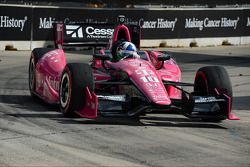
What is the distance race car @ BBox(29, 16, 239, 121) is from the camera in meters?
9.84

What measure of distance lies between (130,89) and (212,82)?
1289 millimetres

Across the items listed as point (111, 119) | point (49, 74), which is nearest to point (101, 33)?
point (49, 74)

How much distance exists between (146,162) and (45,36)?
15655 millimetres

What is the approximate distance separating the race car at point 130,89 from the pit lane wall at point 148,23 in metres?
6.90

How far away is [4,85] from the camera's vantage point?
14008 mm

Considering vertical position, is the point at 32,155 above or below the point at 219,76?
below

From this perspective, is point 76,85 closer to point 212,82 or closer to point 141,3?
point 212,82

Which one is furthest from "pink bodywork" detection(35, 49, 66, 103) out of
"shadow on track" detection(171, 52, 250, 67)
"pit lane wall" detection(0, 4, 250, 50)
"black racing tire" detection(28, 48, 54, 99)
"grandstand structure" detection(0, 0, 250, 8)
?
"grandstand structure" detection(0, 0, 250, 8)

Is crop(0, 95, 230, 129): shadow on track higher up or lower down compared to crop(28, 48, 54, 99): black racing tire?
lower down

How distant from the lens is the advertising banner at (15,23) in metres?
21.5

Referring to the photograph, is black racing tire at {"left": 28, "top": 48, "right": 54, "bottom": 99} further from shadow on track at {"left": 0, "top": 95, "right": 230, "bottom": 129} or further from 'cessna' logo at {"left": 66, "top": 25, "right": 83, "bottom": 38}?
'cessna' logo at {"left": 66, "top": 25, "right": 83, "bottom": 38}

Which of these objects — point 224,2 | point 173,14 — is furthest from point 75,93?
point 224,2

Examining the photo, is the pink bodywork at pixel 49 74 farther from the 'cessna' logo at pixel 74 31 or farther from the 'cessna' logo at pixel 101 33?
the 'cessna' logo at pixel 74 31

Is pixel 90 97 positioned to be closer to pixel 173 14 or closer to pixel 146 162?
pixel 146 162
